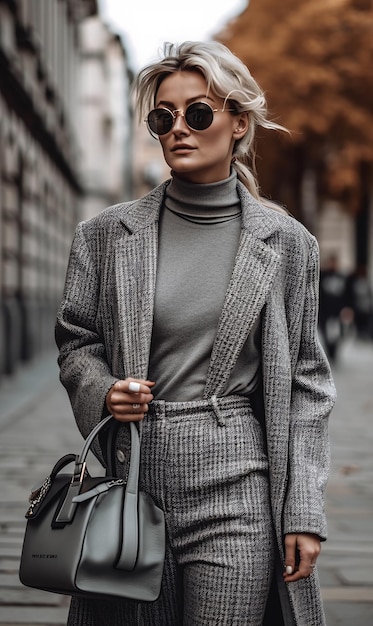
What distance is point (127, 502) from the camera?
6.77ft

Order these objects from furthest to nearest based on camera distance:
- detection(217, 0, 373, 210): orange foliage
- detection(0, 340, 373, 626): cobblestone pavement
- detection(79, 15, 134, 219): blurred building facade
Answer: detection(79, 15, 134, 219): blurred building facade < detection(217, 0, 373, 210): orange foliage < detection(0, 340, 373, 626): cobblestone pavement

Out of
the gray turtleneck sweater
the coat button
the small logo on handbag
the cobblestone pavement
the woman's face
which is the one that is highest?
the woman's face

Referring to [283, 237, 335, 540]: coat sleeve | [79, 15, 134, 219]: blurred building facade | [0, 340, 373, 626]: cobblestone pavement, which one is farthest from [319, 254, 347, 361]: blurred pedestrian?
[79, 15, 134, 219]: blurred building facade

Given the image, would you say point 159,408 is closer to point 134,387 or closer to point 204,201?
point 134,387

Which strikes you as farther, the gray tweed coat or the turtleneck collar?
the turtleneck collar

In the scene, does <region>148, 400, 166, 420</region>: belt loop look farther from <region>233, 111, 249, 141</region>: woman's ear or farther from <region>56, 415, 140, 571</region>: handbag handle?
<region>233, 111, 249, 141</region>: woman's ear

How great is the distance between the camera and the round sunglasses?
7.34ft

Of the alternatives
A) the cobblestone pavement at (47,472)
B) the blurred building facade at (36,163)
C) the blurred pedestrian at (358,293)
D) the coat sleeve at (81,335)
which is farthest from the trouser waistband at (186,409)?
the blurred pedestrian at (358,293)

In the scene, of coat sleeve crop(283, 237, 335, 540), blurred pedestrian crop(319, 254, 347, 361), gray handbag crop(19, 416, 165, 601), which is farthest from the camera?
blurred pedestrian crop(319, 254, 347, 361)

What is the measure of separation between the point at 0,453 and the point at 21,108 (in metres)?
10.3

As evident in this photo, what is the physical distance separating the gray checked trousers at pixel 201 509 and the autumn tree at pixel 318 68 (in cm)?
2342

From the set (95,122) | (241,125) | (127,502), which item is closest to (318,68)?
(95,122)

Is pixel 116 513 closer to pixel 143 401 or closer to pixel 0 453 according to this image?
pixel 143 401

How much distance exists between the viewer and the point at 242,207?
7.79 ft
